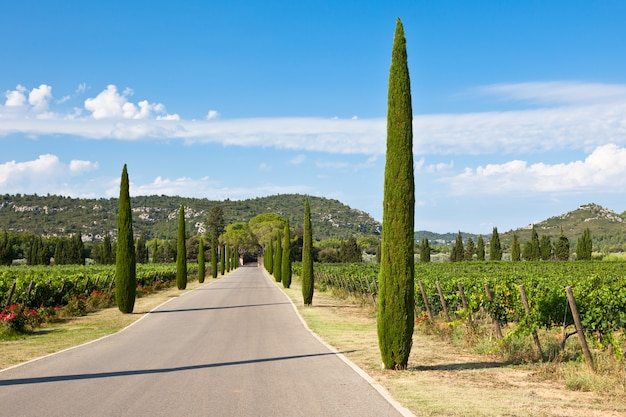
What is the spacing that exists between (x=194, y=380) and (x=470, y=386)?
4.54 meters

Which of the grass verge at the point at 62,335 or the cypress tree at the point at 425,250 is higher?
the cypress tree at the point at 425,250

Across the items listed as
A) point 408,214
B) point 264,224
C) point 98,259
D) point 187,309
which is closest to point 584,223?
point 264,224

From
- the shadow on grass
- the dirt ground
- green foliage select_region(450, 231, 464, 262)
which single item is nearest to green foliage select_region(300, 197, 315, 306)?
the dirt ground

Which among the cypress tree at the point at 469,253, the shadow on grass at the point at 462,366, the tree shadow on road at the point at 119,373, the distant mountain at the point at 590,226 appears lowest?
the shadow on grass at the point at 462,366

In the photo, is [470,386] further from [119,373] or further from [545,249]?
[545,249]

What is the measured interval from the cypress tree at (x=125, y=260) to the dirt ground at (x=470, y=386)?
41.1ft

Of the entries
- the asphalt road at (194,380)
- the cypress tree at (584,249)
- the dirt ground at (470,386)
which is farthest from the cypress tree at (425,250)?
the dirt ground at (470,386)

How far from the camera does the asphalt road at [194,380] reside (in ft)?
25.7

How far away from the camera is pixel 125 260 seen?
2588 cm

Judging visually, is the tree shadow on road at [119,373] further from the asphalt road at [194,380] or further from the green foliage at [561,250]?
the green foliage at [561,250]

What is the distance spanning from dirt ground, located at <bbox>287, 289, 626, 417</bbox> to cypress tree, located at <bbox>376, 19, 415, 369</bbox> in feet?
2.01

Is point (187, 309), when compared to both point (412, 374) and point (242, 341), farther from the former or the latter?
point (412, 374)

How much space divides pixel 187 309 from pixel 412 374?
59.4 feet

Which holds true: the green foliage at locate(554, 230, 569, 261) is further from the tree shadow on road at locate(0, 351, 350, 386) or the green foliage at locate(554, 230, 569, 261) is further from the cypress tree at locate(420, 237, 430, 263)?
the tree shadow on road at locate(0, 351, 350, 386)
